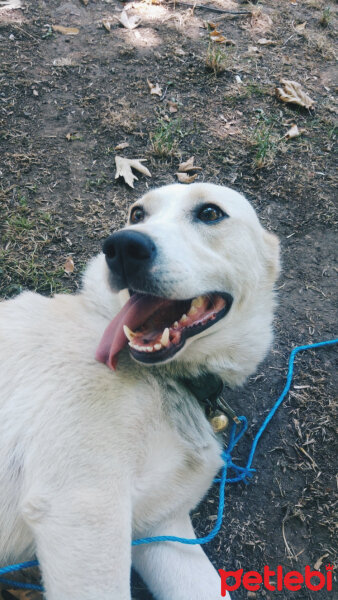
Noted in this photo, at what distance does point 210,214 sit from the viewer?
2.25 m

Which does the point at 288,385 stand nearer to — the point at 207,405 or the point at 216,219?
the point at 207,405

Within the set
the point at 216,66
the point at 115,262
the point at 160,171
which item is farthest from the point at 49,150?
the point at 115,262

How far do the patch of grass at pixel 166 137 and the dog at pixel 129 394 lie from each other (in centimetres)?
182

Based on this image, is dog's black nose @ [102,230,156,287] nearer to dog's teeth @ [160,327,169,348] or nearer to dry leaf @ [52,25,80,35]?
dog's teeth @ [160,327,169,348]

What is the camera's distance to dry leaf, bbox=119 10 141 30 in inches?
202

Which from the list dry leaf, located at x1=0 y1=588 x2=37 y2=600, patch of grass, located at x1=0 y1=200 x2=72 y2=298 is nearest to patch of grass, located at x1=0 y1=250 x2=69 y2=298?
patch of grass, located at x1=0 y1=200 x2=72 y2=298

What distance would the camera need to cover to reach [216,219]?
225 centimetres

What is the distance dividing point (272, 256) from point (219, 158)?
1.96m

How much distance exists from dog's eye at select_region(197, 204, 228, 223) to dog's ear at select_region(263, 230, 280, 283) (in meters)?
0.41

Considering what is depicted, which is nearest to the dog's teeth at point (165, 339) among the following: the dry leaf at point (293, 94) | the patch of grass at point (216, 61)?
the dry leaf at point (293, 94)

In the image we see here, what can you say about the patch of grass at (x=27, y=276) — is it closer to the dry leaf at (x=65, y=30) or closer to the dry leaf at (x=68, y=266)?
the dry leaf at (x=68, y=266)

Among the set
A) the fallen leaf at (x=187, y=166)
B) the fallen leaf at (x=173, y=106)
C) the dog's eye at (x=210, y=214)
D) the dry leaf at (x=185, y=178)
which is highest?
the dog's eye at (x=210, y=214)

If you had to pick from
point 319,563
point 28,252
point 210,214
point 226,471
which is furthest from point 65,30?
point 319,563

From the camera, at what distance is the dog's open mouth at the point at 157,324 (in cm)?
182
